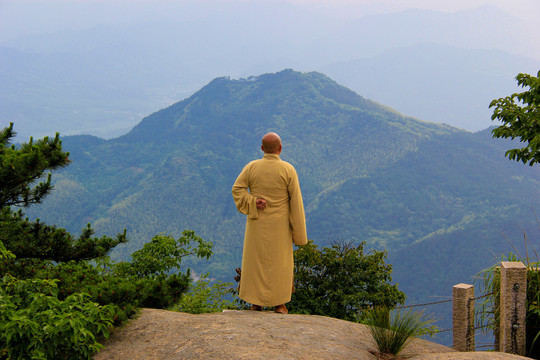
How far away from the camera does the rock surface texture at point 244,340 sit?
4.53 metres

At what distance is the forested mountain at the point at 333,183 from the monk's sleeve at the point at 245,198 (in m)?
68.5

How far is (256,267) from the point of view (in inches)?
235

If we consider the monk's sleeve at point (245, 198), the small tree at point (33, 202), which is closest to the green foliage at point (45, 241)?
the small tree at point (33, 202)

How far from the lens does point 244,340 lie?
4.71 meters

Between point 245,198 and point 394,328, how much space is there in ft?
7.23

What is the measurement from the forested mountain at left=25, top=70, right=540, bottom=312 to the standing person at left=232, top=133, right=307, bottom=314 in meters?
68.2

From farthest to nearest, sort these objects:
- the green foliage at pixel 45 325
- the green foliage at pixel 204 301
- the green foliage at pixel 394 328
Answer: the green foliage at pixel 204 301
the green foliage at pixel 394 328
the green foliage at pixel 45 325

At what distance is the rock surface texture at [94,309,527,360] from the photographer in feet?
14.9

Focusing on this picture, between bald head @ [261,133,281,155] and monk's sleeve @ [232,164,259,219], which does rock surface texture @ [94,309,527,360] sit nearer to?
monk's sleeve @ [232,164,259,219]

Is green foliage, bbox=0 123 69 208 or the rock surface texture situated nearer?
the rock surface texture

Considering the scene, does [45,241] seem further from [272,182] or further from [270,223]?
[272,182]

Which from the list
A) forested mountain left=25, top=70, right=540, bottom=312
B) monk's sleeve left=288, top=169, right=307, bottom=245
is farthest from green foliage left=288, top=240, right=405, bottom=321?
forested mountain left=25, top=70, right=540, bottom=312

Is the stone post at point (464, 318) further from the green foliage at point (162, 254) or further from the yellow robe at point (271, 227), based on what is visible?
the green foliage at point (162, 254)

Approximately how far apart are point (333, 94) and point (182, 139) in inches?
1755
